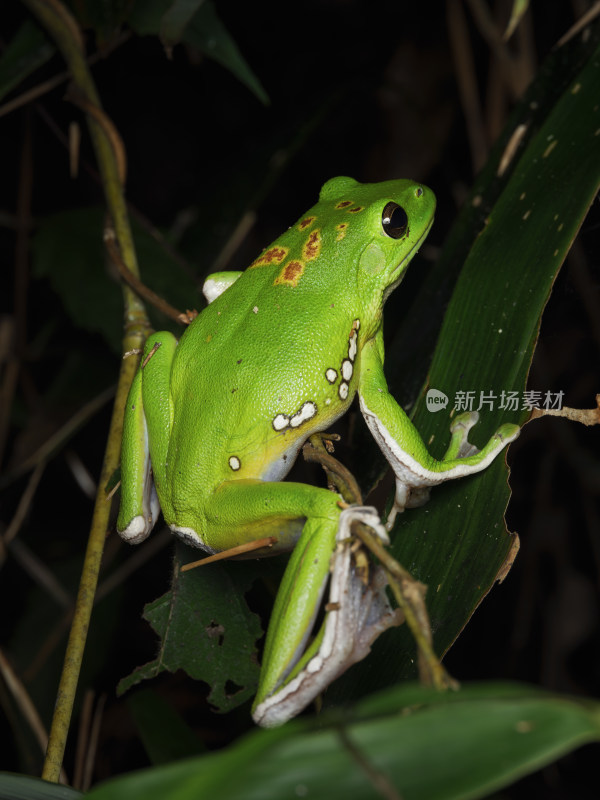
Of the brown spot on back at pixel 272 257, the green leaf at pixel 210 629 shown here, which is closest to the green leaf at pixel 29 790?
the green leaf at pixel 210 629

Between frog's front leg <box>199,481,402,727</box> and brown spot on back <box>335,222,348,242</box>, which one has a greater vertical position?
brown spot on back <box>335,222,348,242</box>

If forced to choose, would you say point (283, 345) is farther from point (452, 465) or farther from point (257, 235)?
point (257, 235)

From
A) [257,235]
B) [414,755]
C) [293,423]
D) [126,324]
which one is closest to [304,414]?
[293,423]

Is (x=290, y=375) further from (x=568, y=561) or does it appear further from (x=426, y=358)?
(x=568, y=561)

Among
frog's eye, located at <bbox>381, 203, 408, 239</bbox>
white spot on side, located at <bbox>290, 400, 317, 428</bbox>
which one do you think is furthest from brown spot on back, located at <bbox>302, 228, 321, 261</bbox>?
white spot on side, located at <bbox>290, 400, 317, 428</bbox>

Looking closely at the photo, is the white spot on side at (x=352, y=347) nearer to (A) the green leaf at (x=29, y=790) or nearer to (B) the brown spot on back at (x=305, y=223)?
(B) the brown spot on back at (x=305, y=223)

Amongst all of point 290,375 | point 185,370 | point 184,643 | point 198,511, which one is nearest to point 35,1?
point 185,370

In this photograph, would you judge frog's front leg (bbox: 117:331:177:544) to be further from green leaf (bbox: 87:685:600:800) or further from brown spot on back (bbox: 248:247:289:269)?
green leaf (bbox: 87:685:600:800)
